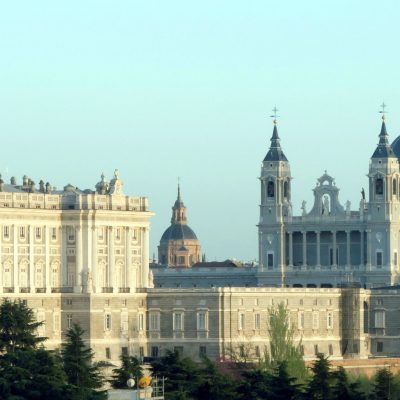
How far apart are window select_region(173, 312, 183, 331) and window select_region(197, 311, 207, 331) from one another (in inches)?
41.1

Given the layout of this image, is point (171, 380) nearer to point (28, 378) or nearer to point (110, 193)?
point (28, 378)

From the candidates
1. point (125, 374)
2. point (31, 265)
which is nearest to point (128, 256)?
point (31, 265)

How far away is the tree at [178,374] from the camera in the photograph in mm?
139625

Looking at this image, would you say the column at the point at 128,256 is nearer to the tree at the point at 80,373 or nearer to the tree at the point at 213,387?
the tree at the point at 80,373

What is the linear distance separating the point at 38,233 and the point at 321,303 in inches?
911

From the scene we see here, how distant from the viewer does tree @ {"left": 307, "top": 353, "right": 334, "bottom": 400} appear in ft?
462

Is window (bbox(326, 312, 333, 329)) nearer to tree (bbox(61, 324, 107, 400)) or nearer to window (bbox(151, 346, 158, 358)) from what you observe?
window (bbox(151, 346, 158, 358))

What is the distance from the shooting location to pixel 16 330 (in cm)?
14275

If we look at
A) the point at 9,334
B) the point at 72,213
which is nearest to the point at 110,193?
the point at 72,213

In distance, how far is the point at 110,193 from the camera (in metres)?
182

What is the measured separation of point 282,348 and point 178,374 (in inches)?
1064

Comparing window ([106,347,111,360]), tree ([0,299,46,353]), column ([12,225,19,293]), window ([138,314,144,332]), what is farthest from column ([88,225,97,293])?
tree ([0,299,46,353])

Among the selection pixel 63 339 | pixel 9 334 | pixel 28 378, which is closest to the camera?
pixel 28 378

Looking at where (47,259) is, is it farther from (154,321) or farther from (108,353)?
(154,321)
